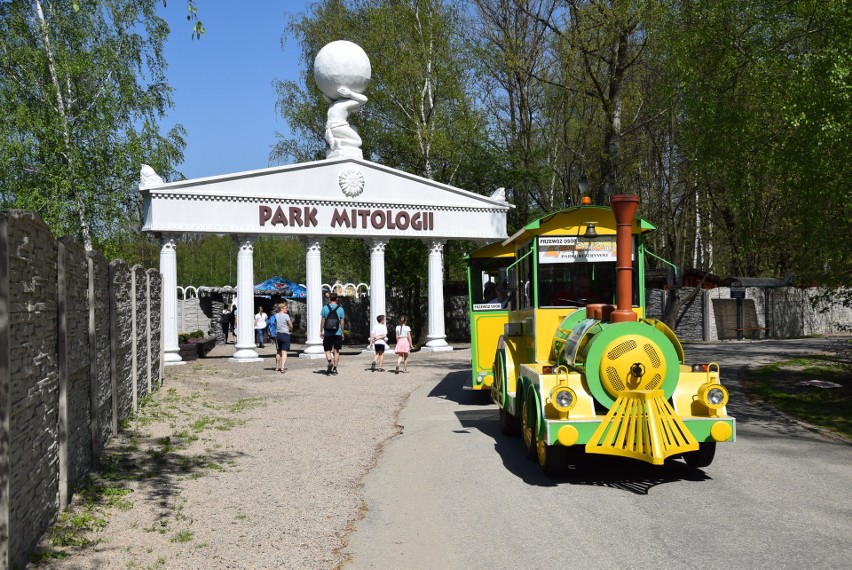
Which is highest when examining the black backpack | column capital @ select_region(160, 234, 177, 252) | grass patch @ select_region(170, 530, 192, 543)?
column capital @ select_region(160, 234, 177, 252)

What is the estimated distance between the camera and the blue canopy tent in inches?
1582

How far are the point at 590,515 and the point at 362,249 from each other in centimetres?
2958

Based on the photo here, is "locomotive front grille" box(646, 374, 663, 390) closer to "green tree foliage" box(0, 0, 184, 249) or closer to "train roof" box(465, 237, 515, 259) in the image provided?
"train roof" box(465, 237, 515, 259)

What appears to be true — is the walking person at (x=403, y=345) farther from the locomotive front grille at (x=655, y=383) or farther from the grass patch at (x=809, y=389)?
the locomotive front grille at (x=655, y=383)

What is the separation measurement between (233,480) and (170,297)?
1538cm

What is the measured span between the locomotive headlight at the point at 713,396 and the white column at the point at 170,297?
17.4 m

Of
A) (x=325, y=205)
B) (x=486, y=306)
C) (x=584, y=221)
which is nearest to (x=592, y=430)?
(x=584, y=221)

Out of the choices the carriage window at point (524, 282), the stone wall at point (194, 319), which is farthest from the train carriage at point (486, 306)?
the stone wall at point (194, 319)

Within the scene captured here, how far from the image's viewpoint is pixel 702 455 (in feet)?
28.1

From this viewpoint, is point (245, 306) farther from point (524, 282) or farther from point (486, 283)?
point (524, 282)

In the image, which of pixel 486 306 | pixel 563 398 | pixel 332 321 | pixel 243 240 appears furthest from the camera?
pixel 243 240

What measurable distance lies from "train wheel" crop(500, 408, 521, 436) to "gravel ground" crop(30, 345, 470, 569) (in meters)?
1.62

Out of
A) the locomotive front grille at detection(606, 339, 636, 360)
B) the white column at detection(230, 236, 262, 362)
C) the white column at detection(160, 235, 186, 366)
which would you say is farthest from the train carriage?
the white column at detection(160, 235, 186, 366)

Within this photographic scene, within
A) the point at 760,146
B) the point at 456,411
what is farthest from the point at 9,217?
the point at 760,146
